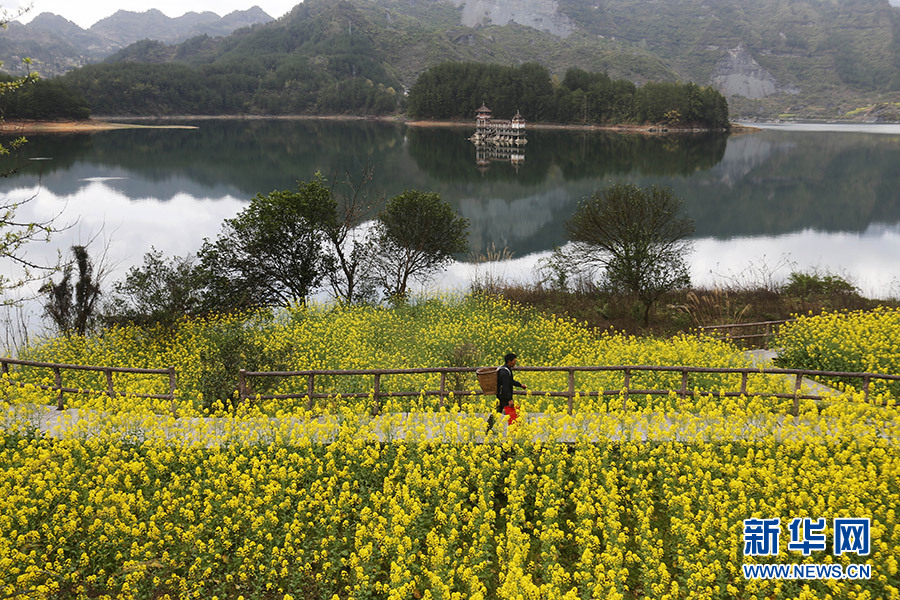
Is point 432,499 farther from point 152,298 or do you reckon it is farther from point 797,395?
point 152,298

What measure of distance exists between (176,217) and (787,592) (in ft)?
158

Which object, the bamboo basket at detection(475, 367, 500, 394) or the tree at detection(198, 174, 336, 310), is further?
the tree at detection(198, 174, 336, 310)

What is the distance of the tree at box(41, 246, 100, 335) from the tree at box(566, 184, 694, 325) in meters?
20.2

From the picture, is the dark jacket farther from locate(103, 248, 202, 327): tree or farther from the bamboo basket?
locate(103, 248, 202, 327): tree

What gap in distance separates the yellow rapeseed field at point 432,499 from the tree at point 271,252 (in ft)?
45.2

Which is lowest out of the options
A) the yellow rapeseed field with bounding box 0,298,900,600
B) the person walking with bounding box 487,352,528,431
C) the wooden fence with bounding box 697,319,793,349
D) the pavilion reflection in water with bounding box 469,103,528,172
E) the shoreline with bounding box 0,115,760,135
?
the wooden fence with bounding box 697,319,793,349

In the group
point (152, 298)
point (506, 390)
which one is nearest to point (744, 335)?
point (506, 390)

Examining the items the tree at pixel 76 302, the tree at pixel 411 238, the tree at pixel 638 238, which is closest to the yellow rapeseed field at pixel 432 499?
the tree at pixel 76 302

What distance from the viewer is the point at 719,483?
9172 millimetres

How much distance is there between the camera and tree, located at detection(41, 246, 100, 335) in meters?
23.0

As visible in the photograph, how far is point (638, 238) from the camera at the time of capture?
26.3 m

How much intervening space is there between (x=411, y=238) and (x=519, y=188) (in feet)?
114

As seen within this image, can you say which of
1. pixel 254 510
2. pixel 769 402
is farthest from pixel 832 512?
pixel 254 510

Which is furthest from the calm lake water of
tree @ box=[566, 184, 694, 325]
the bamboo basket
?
the bamboo basket
